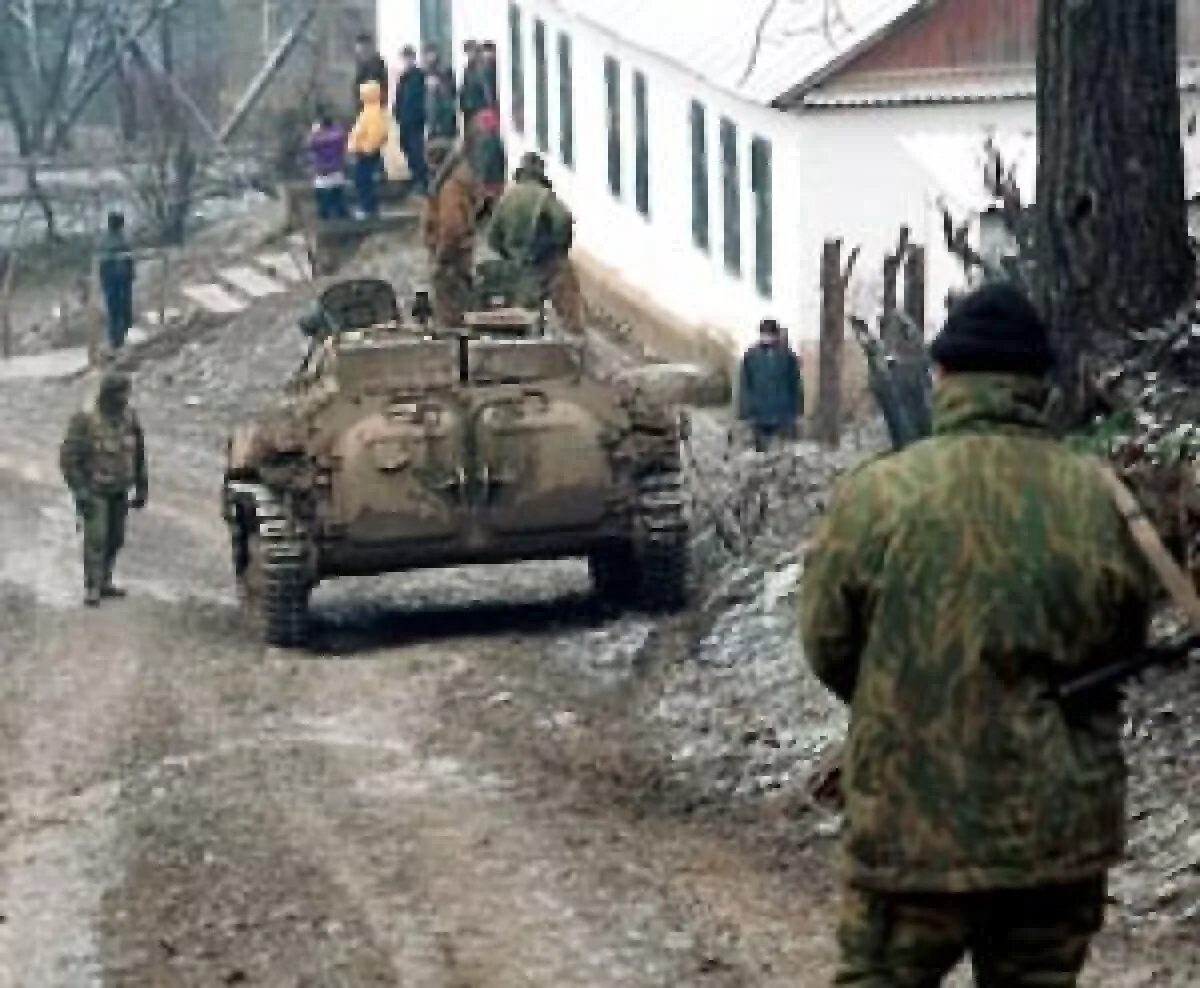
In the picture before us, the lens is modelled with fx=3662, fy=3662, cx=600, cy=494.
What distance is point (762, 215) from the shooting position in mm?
29547

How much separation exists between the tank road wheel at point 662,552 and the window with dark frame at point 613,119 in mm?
16963

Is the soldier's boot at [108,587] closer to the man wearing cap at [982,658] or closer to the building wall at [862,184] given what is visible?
the building wall at [862,184]

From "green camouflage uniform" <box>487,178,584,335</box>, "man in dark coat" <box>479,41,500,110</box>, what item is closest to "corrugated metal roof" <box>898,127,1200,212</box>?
"green camouflage uniform" <box>487,178,584,335</box>

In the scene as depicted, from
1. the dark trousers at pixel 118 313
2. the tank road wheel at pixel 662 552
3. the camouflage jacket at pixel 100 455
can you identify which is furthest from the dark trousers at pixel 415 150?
the tank road wheel at pixel 662 552

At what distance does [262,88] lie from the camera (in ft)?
183

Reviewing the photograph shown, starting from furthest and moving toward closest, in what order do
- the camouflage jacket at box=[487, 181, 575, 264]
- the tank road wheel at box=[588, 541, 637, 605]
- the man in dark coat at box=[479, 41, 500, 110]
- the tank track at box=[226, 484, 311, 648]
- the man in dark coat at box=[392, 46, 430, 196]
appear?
1. the man in dark coat at box=[392, 46, 430, 196]
2. the man in dark coat at box=[479, 41, 500, 110]
3. the camouflage jacket at box=[487, 181, 575, 264]
4. the tank road wheel at box=[588, 541, 637, 605]
5. the tank track at box=[226, 484, 311, 648]

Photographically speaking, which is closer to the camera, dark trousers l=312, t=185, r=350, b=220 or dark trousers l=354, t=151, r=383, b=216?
dark trousers l=354, t=151, r=383, b=216

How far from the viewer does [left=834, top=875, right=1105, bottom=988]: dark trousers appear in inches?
263

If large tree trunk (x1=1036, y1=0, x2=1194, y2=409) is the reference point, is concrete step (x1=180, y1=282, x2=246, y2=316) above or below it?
below

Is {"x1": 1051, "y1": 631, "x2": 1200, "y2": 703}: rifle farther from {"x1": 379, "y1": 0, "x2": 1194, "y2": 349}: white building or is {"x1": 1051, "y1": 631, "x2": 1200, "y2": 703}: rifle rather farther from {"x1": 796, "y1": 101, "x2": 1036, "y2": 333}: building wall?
{"x1": 796, "y1": 101, "x2": 1036, "y2": 333}: building wall

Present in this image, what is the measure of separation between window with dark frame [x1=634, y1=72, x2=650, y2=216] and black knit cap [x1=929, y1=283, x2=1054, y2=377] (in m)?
26.8

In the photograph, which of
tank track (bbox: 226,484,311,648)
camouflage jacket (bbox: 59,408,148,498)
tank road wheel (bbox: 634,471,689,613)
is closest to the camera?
tank road wheel (bbox: 634,471,689,613)

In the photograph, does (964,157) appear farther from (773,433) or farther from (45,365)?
(45,365)

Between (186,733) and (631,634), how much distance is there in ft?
9.39
